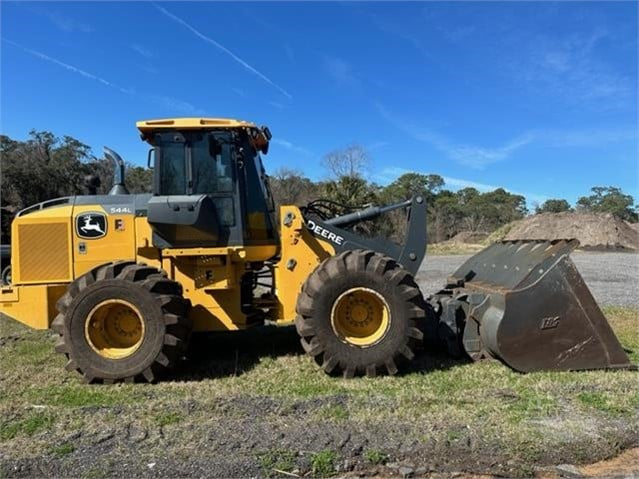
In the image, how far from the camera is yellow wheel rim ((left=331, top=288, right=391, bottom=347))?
542cm

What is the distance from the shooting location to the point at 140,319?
5.37 meters

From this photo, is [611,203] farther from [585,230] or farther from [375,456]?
[375,456]

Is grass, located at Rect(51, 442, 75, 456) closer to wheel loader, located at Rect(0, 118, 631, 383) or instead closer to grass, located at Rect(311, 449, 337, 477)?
wheel loader, located at Rect(0, 118, 631, 383)

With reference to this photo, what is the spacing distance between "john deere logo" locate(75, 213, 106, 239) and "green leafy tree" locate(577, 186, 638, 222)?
190ft

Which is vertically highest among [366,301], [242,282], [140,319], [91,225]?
[91,225]

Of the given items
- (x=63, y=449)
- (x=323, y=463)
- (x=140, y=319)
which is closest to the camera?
(x=323, y=463)

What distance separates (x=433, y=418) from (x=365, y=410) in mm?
550

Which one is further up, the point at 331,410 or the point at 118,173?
the point at 118,173

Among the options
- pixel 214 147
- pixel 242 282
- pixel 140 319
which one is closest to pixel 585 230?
pixel 242 282

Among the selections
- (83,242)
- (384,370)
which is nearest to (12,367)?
(83,242)

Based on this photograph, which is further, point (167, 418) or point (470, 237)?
point (470, 237)

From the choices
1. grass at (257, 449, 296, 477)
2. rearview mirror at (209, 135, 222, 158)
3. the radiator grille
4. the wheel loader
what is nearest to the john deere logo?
the wheel loader

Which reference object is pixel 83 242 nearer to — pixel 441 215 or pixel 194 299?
pixel 194 299

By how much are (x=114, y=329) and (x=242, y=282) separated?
1455mm
